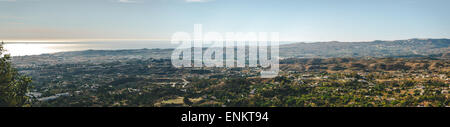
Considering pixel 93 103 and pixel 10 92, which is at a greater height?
pixel 10 92
